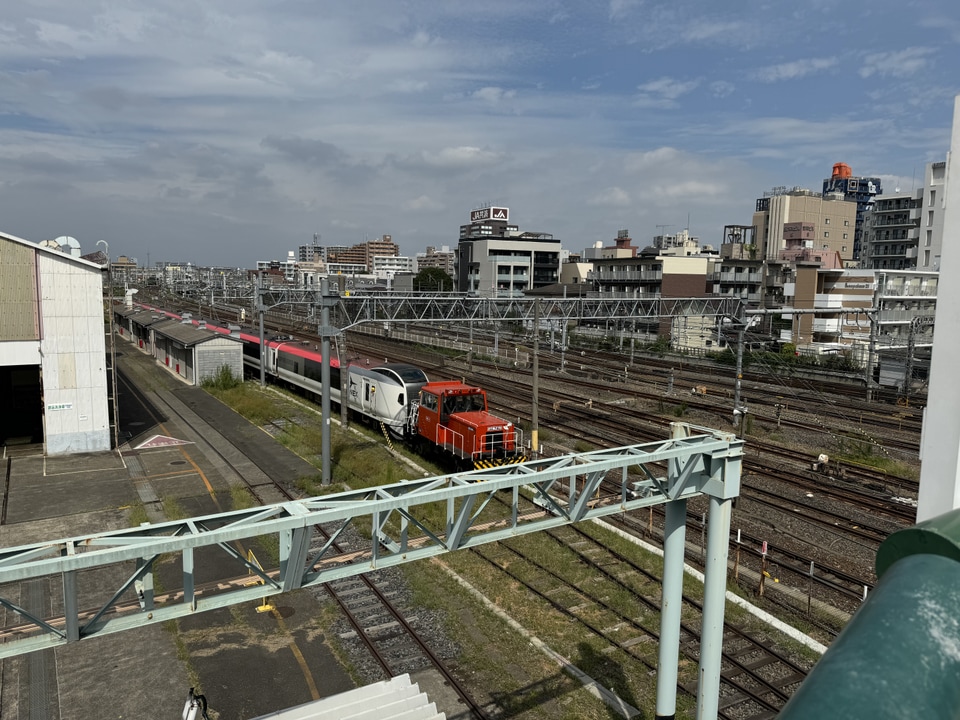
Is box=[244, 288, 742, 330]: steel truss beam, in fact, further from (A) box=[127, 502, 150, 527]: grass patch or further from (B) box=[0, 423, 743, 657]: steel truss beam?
(B) box=[0, 423, 743, 657]: steel truss beam

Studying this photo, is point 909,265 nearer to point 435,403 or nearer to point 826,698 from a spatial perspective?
point 435,403

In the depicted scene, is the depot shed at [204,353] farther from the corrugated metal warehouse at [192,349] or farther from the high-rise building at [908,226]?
the high-rise building at [908,226]

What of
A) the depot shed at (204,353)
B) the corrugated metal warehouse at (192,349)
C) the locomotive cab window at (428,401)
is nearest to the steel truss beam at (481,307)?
the locomotive cab window at (428,401)

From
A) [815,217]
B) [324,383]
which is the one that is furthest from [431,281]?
[324,383]

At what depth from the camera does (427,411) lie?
22.1 meters

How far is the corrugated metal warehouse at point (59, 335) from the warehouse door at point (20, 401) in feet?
9.93

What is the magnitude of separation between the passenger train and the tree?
217 feet

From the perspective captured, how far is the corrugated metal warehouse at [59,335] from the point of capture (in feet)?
75.8

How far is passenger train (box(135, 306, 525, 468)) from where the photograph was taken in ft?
65.9

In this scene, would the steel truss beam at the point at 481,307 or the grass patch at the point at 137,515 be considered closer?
the grass patch at the point at 137,515

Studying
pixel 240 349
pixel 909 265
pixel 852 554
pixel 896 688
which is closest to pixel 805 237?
pixel 909 265

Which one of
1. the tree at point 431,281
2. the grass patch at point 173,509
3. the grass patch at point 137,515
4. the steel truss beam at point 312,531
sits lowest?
the grass patch at point 137,515

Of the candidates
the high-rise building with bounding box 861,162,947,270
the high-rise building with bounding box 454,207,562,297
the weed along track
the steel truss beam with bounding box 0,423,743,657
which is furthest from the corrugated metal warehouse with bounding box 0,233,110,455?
the high-rise building with bounding box 861,162,947,270

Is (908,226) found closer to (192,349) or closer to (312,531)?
(192,349)
